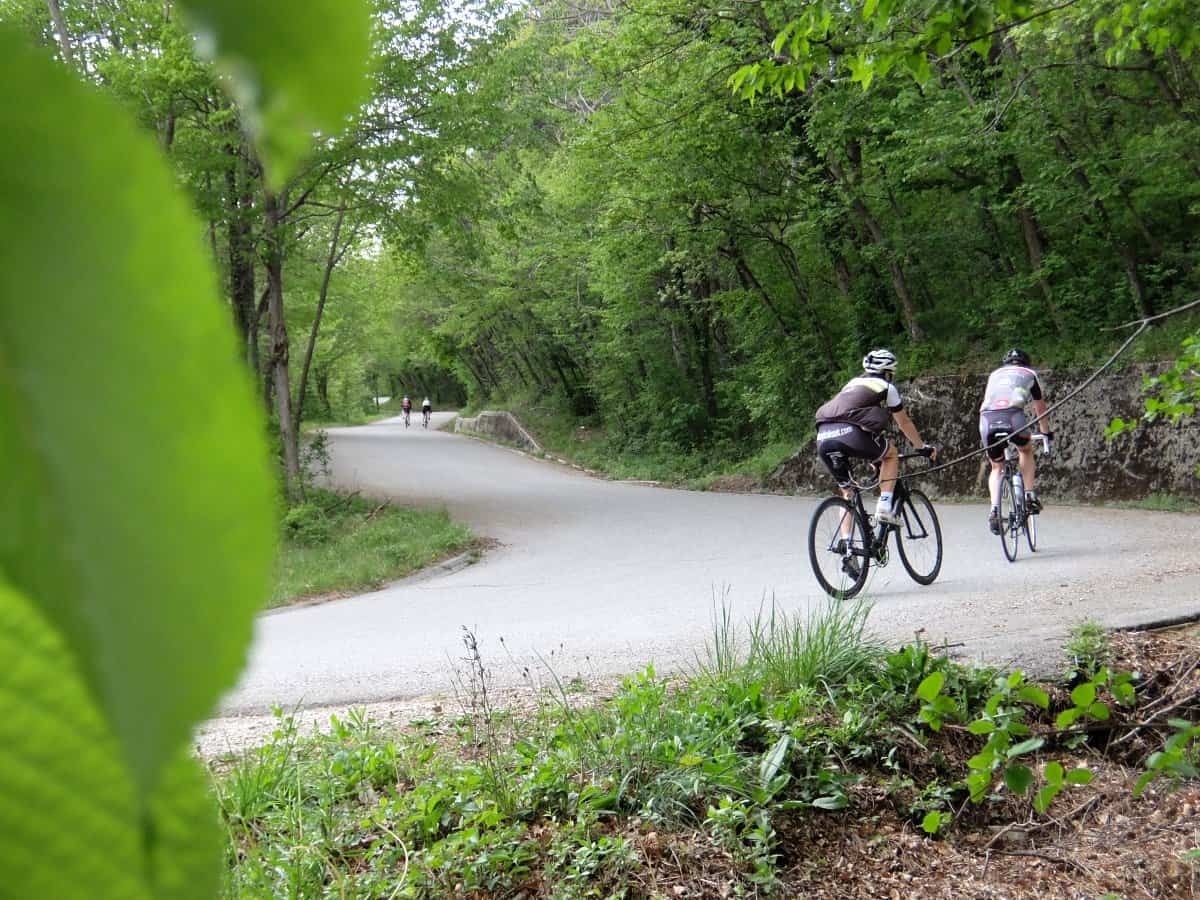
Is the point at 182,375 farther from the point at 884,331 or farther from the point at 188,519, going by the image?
the point at 884,331

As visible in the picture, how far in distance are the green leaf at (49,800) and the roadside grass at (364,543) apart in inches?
323

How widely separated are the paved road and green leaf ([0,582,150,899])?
9.44 ft

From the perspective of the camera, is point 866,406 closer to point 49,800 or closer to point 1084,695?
point 1084,695

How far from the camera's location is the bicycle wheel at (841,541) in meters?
7.30

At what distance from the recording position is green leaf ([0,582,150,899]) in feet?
0.51

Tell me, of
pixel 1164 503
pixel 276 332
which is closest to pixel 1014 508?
pixel 1164 503

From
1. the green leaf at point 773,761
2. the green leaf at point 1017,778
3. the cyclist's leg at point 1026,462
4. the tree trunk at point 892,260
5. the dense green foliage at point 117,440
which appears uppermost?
the tree trunk at point 892,260

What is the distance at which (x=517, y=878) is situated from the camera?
3.09 m

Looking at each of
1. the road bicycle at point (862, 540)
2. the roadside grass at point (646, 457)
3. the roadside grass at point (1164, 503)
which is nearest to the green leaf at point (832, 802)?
the road bicycle at point (862, 540)

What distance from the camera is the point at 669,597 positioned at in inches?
316

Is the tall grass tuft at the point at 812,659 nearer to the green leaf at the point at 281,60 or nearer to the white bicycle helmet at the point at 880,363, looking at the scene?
the white bicycle helmet at the point at 880,363

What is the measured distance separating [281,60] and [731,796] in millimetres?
3747

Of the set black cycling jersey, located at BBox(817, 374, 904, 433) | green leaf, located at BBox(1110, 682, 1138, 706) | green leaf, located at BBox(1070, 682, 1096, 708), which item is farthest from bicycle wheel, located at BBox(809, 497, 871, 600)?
green leaf, located at BBox(1070, 682, 1096, 708)

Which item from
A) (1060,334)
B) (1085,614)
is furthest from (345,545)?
(1060,334)
